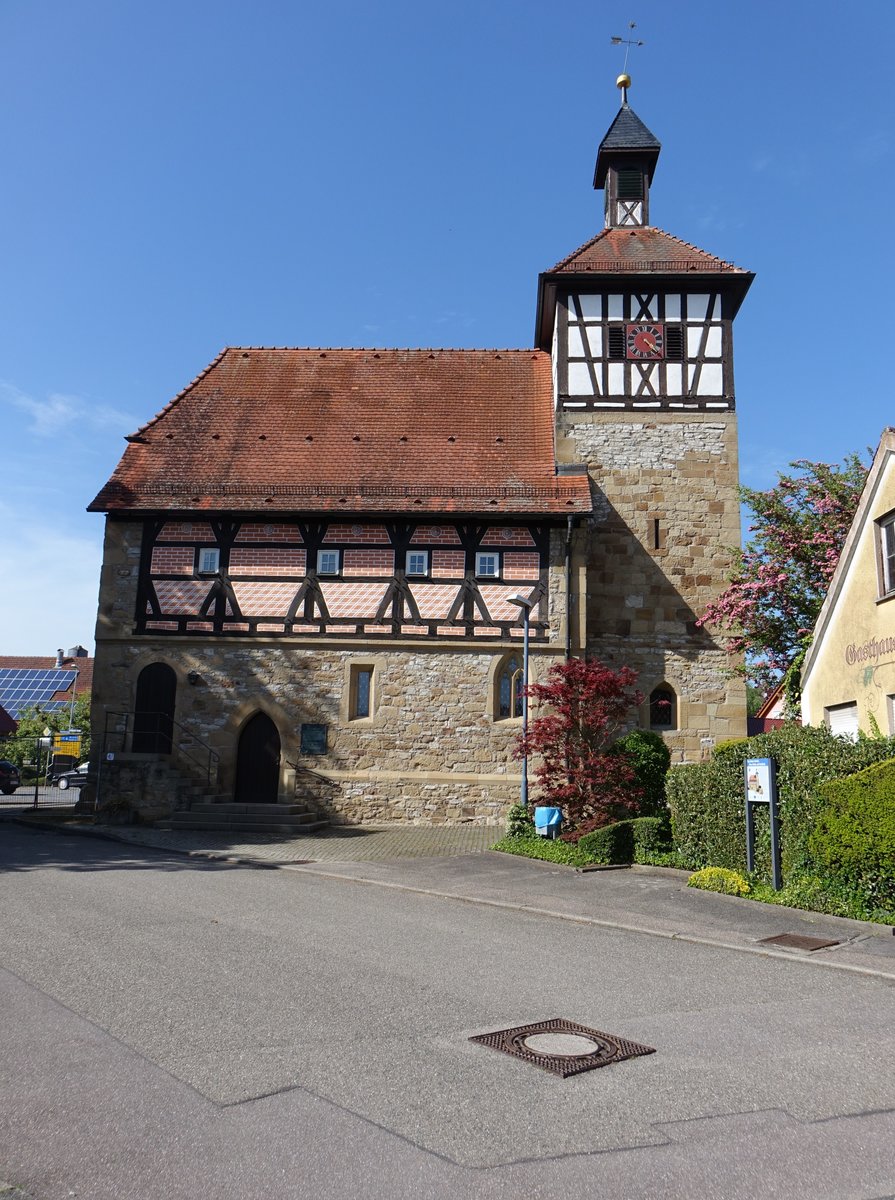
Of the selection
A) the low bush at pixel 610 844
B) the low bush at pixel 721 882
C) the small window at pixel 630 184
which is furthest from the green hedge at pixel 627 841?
the small window at pixel 630 184

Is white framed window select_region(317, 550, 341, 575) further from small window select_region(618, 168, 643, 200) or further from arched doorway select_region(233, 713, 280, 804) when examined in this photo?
small window select_region(618, 168, 643, 200)

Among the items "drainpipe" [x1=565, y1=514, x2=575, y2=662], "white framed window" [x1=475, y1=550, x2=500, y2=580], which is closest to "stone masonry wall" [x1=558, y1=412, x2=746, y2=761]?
"drainpipe" [x1=565, y1=514, x2=575, y2=662]

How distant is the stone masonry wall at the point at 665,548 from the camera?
70.7ft

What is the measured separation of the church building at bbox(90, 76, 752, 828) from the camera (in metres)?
20.4

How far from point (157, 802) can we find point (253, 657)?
365 centimetres

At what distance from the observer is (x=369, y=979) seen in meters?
6.68

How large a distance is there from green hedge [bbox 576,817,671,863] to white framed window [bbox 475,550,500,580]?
7.95 metres

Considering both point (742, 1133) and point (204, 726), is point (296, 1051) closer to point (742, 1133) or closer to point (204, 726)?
point (742, 1133)

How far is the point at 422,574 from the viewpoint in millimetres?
20922

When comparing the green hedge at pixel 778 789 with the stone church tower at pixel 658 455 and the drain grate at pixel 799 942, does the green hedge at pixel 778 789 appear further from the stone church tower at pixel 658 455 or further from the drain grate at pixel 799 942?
the stone church tower at pixel 658 455

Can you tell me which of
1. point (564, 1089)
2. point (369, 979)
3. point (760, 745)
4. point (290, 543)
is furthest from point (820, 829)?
point (290, 543)

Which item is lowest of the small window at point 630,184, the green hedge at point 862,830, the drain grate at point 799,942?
the drain grate at point 799,942

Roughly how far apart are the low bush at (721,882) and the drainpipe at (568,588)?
9.20 m

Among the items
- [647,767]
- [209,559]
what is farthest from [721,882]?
[209,559]
